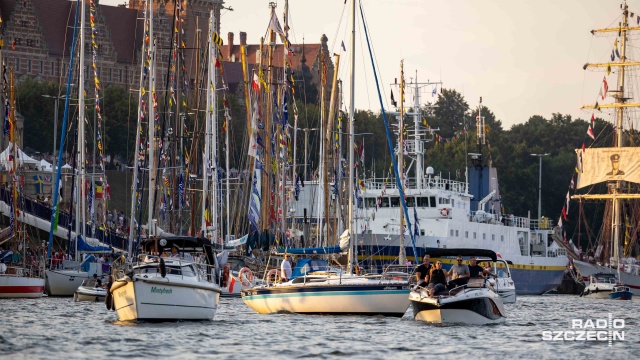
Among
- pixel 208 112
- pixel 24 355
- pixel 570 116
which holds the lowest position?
pixel 24 355

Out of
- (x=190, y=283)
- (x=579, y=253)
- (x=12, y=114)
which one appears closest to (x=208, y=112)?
(x=12, y=114)

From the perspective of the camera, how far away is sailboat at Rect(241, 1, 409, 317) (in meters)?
45.7

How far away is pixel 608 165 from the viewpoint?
348ft


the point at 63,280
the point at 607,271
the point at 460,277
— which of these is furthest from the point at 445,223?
the point at 460,277

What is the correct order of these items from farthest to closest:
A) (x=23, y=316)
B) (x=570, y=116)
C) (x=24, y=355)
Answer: (x=570, y=116)
(x=23, y=316)
(x=24, y=355)

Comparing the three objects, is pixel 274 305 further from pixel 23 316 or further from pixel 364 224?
pixel 364 224

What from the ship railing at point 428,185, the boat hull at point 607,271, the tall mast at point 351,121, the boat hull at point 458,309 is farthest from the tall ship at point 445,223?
the boat hull at point 458,309

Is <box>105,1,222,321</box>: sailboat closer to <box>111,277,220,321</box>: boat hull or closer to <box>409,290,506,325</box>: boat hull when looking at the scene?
<box>111,277,220,321</box>: boat hull

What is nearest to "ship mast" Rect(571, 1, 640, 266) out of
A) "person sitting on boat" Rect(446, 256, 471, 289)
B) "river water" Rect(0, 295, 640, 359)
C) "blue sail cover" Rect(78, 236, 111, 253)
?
"blue sail cover" Rect(78, 236, 111, 253)

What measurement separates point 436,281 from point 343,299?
4869 mm

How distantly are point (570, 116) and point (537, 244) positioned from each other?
75.0 meters

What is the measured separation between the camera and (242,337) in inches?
1519

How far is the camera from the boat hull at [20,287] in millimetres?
60031

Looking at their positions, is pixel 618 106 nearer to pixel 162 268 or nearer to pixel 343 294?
pixel 343 294
